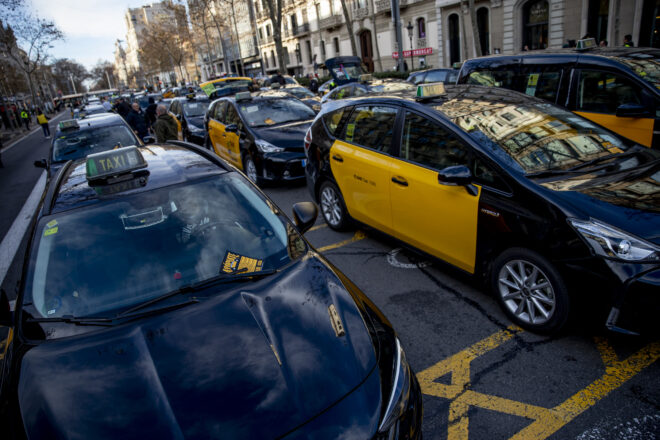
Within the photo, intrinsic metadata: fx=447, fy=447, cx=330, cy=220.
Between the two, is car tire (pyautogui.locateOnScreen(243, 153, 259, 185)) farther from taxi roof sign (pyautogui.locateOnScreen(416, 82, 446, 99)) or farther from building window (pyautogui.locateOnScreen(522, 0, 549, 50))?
building window (pyautogui.locateOnScreen(522, 0, 549, 50))

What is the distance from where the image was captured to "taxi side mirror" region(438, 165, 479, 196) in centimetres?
348

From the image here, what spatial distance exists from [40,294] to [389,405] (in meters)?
1.92

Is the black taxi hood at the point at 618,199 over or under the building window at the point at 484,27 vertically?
under

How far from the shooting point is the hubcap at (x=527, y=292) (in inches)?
126

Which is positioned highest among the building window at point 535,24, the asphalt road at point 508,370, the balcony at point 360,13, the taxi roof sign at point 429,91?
the balcony at point 360,13

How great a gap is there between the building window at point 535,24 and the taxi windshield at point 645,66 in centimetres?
2342

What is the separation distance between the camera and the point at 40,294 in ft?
7.89

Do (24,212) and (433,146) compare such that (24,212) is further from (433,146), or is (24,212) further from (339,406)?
(339,406)

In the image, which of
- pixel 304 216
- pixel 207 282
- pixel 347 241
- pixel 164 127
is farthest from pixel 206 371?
pixel 164 127

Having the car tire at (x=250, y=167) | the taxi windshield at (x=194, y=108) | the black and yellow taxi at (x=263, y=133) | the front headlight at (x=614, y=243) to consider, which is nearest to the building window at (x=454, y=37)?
the taxi windshield at (x=194, y=108)

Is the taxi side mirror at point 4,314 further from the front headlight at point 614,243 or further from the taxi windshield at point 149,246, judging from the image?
the front headlight at point 614,243

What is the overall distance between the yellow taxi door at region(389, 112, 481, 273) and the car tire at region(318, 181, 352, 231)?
1079 mm

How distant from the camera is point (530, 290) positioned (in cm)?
330

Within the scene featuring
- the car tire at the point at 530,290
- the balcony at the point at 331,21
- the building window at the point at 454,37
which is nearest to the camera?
the car tire at the point at 530,290
